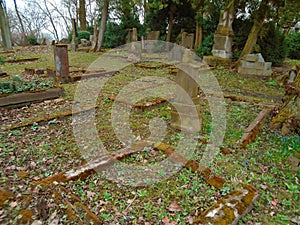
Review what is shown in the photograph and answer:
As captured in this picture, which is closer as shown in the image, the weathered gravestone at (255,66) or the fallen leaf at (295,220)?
the fallen leaf at (295,220)

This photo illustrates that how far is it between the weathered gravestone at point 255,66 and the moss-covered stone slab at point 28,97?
711 centimetres

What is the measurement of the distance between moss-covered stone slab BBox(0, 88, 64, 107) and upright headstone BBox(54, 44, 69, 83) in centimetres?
128

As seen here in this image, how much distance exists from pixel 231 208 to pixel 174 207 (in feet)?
1.94

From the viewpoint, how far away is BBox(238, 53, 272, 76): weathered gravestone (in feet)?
29.1

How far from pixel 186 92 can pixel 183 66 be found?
18.6 inches

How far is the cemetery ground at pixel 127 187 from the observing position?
2.29 meters

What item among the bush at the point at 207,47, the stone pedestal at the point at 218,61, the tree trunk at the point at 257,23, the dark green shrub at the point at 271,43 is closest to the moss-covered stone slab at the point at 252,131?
the tree trunk at the point at 257,23

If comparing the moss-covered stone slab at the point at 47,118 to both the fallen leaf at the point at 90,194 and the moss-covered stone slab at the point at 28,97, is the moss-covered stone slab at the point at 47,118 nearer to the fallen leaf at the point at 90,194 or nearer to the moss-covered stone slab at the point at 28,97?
the moss-covered stone slab at the point at 28,97

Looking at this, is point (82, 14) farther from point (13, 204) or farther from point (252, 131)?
point (13, 204)

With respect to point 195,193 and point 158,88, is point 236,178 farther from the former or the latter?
point 158,88

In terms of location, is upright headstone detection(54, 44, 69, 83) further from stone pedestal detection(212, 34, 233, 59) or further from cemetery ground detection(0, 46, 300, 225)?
stone pedestal detection(212, 34, 233, 59)

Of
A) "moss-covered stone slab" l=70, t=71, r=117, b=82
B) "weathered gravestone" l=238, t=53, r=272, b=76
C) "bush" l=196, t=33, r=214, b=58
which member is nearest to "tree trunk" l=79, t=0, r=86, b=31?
"bush" l=196, t=33, r=214, b=58

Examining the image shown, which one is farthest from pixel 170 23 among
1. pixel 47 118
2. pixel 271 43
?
pixel 47 118

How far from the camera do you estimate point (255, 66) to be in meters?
8.99
